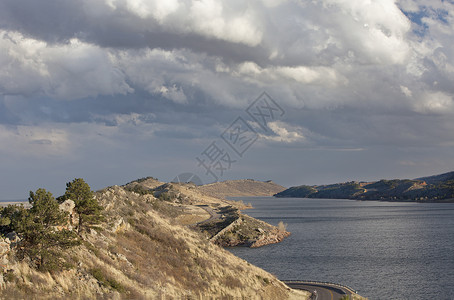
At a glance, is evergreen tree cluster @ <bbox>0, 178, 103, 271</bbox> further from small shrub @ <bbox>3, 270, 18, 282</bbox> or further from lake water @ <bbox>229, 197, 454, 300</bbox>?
lake water @ <bbox>229, 197, 454, 300</bbox>

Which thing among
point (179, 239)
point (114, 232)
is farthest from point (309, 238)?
point (114, 232)

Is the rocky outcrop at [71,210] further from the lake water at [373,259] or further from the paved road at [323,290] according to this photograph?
the lake water at [373,259]

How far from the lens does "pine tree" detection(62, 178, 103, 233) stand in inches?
1600

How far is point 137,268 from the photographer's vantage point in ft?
136

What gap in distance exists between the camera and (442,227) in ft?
486

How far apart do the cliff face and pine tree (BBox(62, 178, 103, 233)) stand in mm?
1301

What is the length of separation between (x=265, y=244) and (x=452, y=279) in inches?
2442

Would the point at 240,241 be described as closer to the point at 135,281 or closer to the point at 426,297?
the point at 426,297

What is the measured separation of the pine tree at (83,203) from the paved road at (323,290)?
112 feet

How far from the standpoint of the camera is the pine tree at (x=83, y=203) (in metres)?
40.6

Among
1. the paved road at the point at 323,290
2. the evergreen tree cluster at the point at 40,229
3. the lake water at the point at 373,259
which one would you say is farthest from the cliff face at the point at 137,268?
the lake water at the point at 373,259

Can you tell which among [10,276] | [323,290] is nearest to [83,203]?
[10,276]

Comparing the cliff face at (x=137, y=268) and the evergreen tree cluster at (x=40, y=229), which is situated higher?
the evergreen tree cluster at (x=40, y=229)

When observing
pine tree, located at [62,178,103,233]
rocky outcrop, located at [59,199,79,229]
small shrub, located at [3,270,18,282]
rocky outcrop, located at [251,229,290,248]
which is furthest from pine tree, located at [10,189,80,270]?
rocky outcrop, located at [251,229,290,248]
